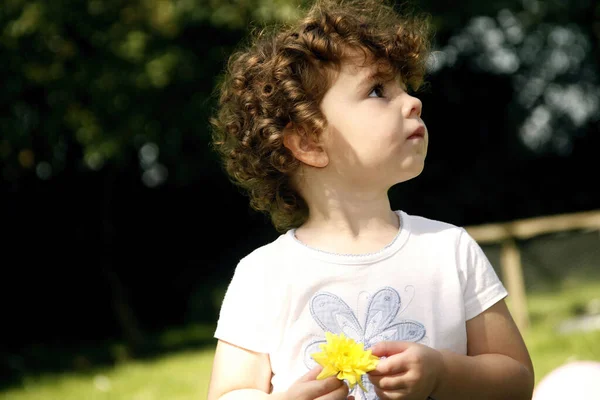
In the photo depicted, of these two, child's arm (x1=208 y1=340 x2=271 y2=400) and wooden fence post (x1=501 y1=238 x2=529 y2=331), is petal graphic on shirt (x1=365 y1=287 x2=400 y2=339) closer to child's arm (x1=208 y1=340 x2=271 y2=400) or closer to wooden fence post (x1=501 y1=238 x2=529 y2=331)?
child's arm (x1=208 y1=340 x2=271 y2=400)

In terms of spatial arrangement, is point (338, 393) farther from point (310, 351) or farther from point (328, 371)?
point (310, 351)

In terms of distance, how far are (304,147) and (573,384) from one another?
130cm

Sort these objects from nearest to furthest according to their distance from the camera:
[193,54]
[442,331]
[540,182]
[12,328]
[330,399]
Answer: [330,399], [442,331], [193,54], [12,328], [540,182]

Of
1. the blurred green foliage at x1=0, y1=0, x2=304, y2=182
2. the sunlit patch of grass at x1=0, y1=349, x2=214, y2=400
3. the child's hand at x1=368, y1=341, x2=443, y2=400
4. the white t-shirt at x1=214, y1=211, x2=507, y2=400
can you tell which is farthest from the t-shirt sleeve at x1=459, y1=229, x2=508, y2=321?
the blurred green foliage at x1=0, y1=0, x2=304, y2=182

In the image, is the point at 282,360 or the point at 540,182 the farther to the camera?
the point at 540,182

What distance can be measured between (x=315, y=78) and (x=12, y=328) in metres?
8.61

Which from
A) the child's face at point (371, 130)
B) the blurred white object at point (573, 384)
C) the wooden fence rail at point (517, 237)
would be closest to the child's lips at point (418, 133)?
the child's face at point (371, 130)

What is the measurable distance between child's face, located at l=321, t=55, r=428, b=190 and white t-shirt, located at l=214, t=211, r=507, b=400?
0.68ft

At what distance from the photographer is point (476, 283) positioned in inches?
80.7

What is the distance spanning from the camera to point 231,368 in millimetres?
2006

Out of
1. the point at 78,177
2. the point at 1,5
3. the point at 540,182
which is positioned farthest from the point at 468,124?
the point at 1,5

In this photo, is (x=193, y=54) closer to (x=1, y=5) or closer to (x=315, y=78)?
(x=1, y=5)

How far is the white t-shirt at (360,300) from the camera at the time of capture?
1.97m

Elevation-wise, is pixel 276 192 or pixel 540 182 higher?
pixel 540 182
